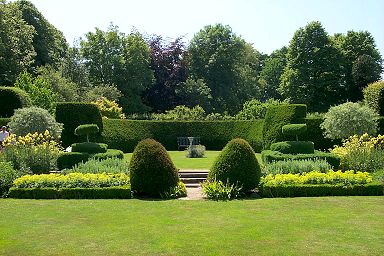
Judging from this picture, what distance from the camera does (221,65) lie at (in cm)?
4991

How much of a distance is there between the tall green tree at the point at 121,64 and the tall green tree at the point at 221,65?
7.13 metres

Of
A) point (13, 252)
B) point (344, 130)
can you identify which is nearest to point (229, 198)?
point (13, 252)

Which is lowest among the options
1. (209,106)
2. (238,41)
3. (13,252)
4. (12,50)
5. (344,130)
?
(13,252)

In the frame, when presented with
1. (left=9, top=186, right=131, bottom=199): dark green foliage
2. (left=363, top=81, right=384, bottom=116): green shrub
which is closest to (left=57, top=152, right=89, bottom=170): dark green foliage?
(left=9, top=186, right=131, bottom=199): dark green foliage

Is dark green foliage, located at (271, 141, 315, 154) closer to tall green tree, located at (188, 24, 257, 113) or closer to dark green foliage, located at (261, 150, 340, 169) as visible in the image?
dark green foliage, located at (261, 150, 340, 169)

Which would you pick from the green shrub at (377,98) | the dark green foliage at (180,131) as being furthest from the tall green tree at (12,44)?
the green shrub at (377,98)

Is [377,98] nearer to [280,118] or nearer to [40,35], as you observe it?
[280,118]

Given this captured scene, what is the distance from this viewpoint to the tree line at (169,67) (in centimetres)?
3906

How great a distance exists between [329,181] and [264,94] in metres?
46.8

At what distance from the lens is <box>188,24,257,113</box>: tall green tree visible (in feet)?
163

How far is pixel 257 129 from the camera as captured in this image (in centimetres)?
2831

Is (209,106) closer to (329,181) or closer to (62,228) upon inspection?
(329,181)

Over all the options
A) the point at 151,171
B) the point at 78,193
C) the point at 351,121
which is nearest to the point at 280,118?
the point at 351,121

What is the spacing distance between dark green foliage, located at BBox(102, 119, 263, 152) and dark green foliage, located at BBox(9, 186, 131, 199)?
1511 cm
